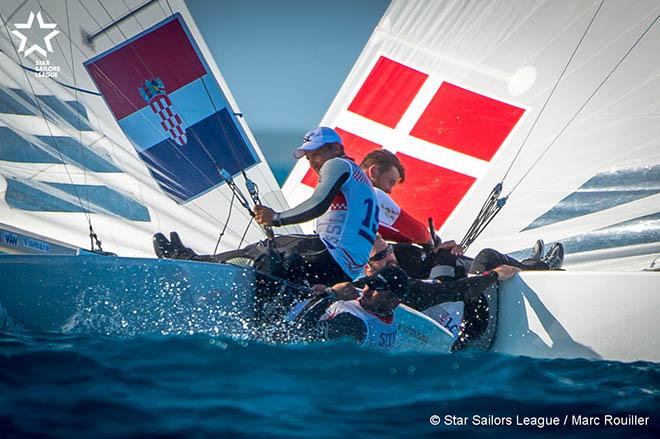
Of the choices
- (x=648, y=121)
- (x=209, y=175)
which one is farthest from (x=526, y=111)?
(x=209, y=175)

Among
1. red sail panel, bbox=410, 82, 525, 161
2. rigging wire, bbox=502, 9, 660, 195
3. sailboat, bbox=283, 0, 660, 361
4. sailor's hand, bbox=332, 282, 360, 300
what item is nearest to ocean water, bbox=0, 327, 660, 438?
sailor's hand, bbox=332, 282, 360, 300

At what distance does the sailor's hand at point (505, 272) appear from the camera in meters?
2.85

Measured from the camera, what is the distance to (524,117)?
171 inches

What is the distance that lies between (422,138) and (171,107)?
1.57m

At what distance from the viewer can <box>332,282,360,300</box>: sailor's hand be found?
7.93 feet

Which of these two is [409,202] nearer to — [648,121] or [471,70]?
[471,70]

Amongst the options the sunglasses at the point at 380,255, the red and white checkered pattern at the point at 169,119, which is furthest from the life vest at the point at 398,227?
the red and white checkered pattern at the point at 169,119

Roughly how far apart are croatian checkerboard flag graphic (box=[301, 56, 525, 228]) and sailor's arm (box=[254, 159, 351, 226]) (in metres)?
2.10

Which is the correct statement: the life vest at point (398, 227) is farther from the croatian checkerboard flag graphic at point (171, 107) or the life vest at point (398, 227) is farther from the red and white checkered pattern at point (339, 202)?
the croatian checkerboard flag graphic at point (171, 107)

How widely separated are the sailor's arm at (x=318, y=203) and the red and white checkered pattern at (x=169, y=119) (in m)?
1.47

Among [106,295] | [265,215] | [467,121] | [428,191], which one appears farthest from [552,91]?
[106,295]

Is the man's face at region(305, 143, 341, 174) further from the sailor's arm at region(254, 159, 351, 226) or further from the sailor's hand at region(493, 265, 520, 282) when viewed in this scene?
the sailor's hand at region(493, 265, 520, 282)

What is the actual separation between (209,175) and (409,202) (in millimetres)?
1332

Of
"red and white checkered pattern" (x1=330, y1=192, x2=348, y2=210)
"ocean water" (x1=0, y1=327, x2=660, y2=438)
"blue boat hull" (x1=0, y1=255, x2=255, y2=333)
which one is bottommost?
"ocean water" (x1=0, y1=327, x2=660, y2=438)
